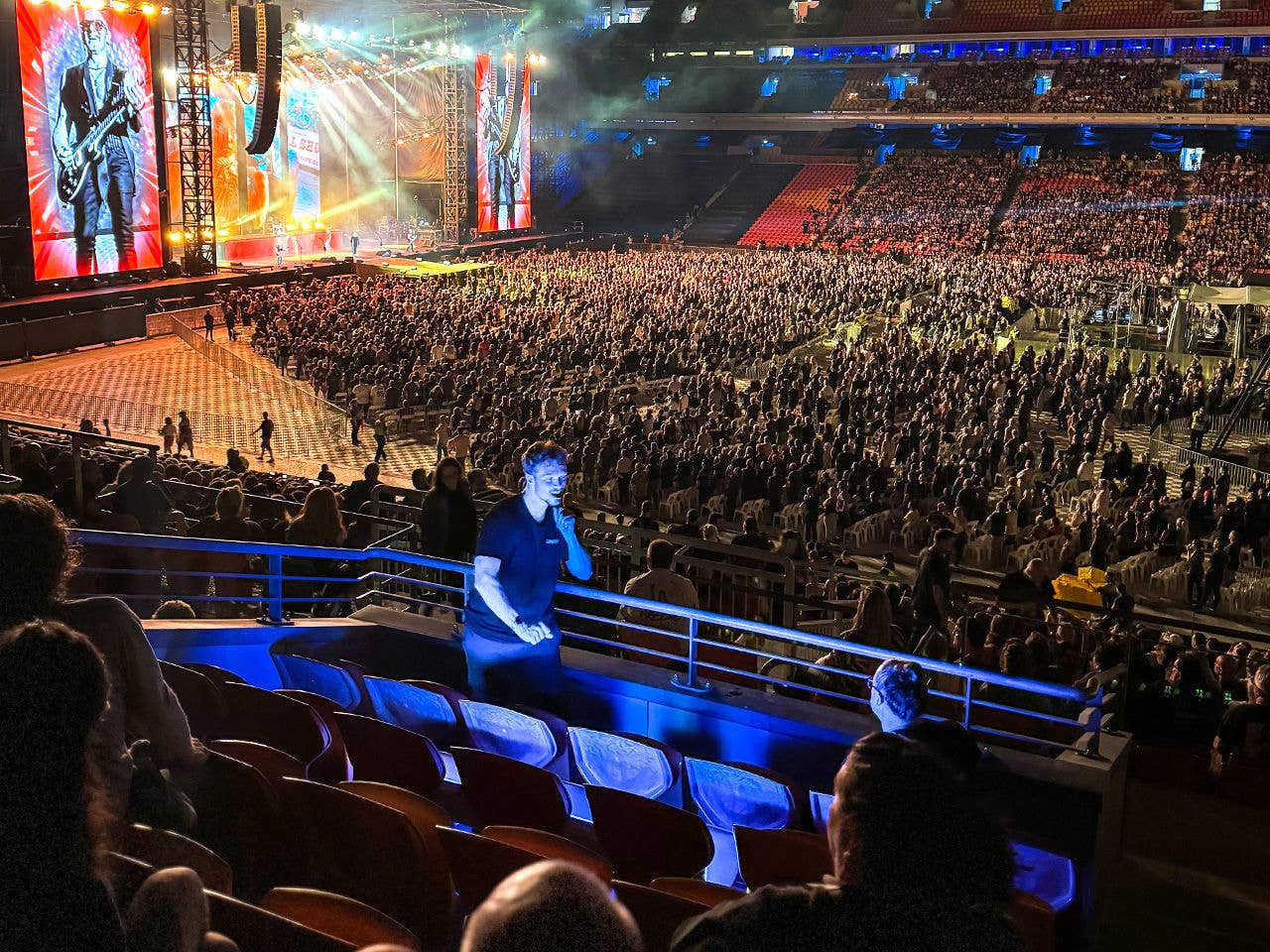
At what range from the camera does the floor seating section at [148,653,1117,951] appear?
9.61 ft

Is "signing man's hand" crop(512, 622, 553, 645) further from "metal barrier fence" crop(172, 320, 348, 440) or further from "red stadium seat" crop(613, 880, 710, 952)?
"metal barrier fence" crop(172, 320, 348, 440)

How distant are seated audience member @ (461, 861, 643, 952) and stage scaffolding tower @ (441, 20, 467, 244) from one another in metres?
46.5

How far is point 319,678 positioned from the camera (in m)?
5.14

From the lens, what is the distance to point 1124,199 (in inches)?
1900

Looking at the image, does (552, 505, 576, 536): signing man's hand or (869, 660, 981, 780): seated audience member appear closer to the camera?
(869, 660, 981, 780): seated audience member

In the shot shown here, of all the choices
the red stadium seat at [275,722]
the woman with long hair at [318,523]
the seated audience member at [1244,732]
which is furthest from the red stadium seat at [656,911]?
the woman with long hair at [318,523]

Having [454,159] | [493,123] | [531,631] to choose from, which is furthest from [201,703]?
[493,123]

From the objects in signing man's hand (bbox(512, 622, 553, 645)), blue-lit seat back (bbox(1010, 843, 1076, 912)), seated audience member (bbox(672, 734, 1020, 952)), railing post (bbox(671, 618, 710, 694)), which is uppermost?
seated audience member (bbox(672, 734, 1020, 952))

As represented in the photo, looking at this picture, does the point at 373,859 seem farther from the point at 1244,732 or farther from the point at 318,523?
the point at 1244,732

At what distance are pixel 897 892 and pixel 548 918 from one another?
66 cm

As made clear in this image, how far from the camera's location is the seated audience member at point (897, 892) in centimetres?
189

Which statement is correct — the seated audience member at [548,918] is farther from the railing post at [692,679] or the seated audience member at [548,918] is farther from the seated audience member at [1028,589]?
the seated audience member at [1028,589]

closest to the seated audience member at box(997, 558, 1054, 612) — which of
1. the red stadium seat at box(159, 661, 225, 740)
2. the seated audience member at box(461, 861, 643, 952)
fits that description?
the red stadium seat at box(159, 661, 225, 740)

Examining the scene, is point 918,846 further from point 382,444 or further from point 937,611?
point 382,444
